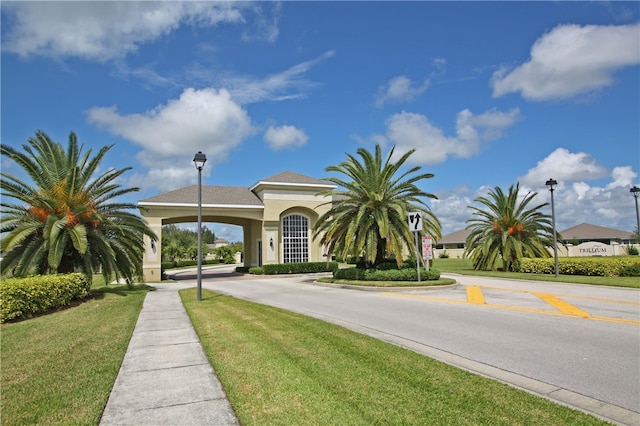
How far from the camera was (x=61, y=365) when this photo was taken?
6125mm

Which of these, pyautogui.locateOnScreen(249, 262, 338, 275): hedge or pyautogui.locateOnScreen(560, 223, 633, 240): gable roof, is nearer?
pyautogui.locateOnScreen(249, 262, 338, 275): hedge

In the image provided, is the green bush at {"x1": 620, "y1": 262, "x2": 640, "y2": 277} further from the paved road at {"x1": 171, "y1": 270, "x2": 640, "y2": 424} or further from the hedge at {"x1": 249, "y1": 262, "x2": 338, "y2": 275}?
the hedge at {"x1": 249, "y1": 262, "x2": 338, "y2": 275}

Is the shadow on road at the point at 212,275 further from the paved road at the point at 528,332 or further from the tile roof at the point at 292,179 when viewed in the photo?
the paved road at the point at 528,332

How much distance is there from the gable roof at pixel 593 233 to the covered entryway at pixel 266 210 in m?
39.4

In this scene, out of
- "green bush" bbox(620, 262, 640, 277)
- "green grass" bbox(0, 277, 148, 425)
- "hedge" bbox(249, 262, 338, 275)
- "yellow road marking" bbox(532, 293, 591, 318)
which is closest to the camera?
"green grass" bbox(0, 277, 148, 425)

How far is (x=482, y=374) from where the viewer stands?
5.87 meters

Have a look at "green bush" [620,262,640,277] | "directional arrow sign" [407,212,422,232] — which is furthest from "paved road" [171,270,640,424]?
"green bush" [620,262,640,277]

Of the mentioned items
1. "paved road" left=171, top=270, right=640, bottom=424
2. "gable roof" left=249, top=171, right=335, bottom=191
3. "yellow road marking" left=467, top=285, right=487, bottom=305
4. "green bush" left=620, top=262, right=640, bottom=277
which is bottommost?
"paved road" left=171, top=270, right=640, bottom=424

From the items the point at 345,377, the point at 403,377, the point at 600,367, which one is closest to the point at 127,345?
the point at 345,377

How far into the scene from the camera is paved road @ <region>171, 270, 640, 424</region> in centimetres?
551

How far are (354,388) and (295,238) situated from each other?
97.1 feet

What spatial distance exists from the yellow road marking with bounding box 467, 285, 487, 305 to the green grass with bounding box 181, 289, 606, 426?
718 centimetres

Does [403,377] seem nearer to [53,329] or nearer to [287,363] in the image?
[287,363]

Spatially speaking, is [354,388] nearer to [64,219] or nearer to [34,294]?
[34,294]
